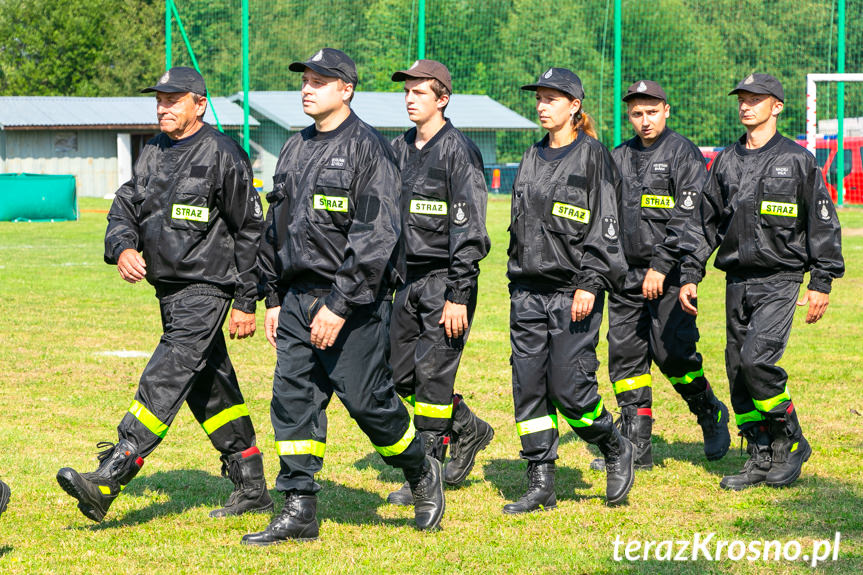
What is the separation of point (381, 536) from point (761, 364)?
241 centimetres

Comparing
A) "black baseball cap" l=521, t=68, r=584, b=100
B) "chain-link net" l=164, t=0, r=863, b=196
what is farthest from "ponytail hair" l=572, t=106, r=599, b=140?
"chain-link net" l=164, t=0, r=863, b=196

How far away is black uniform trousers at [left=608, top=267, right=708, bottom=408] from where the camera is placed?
24.1 ft

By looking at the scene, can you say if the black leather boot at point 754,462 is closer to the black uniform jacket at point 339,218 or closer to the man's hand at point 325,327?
the black uniform jacket at point 339,218

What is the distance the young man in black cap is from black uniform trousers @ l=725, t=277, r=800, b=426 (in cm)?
53

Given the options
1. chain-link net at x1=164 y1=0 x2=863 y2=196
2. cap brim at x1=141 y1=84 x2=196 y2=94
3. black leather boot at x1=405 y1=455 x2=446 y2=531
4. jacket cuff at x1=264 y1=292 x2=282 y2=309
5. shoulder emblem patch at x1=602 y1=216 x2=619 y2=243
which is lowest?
black leather boot at x1=405 y1=455 x2=446 y2=531

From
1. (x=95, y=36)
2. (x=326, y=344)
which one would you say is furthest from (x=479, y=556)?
(x=95, y=36)

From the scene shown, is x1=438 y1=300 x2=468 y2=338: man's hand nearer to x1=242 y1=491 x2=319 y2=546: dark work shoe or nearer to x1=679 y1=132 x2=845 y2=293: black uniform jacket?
x1=242 y1=491 x2=319 y2=546: dark work shoe

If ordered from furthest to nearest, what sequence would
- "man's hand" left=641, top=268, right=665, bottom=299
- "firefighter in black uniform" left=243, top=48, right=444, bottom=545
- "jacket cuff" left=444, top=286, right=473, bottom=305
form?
1. "man's hand" left=641, top=268, right=665, bottom=299
2. "jacket cuff" left=444, top=286, right=473, bottom=305
3. "firefighter in black uniform" left=243, top=48, right=444, bottom=545

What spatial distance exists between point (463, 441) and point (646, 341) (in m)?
1.44

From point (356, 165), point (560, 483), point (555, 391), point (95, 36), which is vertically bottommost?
point (560, 483)

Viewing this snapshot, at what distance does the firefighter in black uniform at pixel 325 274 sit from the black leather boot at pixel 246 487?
0.58 metres

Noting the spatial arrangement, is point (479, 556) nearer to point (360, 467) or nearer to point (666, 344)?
point (360, 467)

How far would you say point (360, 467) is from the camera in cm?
713

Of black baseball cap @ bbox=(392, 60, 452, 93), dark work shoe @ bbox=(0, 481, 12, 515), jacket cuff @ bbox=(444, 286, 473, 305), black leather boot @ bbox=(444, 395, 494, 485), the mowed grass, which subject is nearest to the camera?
dark work shoe @ bbox=(0, 481, 12, 515)
